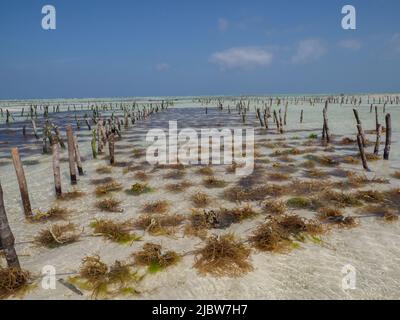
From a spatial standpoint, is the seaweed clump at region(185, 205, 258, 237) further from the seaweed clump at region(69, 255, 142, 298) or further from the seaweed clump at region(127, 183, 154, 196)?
the seaweed clump at region(127, 183, 154, 196)

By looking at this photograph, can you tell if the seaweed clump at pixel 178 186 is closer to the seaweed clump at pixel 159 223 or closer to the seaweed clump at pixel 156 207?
the seaweed clump at pixel 156 207

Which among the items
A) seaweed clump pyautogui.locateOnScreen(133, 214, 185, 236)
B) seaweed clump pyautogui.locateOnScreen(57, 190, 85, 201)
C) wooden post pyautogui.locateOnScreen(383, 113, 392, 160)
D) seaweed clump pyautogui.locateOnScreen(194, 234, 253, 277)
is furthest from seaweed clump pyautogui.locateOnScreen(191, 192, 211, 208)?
wooden post pyautogui.locateOnScreen(383, 113, 392, 160)

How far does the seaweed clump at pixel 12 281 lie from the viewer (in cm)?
523

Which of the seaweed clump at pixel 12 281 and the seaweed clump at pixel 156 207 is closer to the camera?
the seaweed clump at pixel 12 281

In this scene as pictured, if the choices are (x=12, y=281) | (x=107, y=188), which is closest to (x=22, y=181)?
(x=107, y=188)

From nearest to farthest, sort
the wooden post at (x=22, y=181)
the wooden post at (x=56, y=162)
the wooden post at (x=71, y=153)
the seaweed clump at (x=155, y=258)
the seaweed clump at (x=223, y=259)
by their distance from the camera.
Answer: the seaweed clump at (x=223, y=259) → the seaweed clump at (x=155, y=258) → the wooden post at (x=22, y=181) → the wooden post at (x=56, y=162) → the wooden post at (x=71, y=153)

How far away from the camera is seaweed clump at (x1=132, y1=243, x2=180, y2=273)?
6.04 metres

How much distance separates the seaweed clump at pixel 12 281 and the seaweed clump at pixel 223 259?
10.7 feet

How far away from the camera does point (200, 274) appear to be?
5.77m

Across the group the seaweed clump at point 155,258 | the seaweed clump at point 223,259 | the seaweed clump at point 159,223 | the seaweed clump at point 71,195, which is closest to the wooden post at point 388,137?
the seaweed clump at point 223,259
